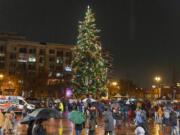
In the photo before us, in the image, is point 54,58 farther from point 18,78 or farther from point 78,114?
point 78,114

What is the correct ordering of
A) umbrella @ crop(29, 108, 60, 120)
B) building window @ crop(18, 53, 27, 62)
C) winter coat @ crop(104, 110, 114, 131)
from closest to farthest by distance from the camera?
umbrella @ crop(29, 108, 60, 120) < winter coat @ crop(104, 110, 114, 131) < building window @ crop(18, 53, 27, 62)

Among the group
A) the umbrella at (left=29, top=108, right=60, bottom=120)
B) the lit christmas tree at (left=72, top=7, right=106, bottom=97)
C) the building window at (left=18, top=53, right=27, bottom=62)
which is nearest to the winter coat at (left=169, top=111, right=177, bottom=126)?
the umbrella at (left=29, top=108, right=60, bottom=120)

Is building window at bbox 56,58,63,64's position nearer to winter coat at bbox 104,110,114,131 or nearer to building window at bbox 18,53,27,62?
building window at bbox 18,53,27,62

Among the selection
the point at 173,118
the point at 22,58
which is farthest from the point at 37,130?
the point at 22,58

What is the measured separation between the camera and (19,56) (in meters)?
99.5

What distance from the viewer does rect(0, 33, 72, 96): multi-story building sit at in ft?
320

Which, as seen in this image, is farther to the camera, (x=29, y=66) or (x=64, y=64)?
(x=64, y=64)

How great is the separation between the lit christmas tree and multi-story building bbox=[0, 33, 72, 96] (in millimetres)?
55297

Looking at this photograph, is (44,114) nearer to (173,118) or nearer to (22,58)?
(173,118)

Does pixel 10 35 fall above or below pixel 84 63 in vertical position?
above

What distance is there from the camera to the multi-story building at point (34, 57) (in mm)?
97562

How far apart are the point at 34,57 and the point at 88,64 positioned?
66.4 meters

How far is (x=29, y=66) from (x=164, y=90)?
67.4 m

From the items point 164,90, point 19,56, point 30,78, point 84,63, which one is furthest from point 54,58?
point 84,63
